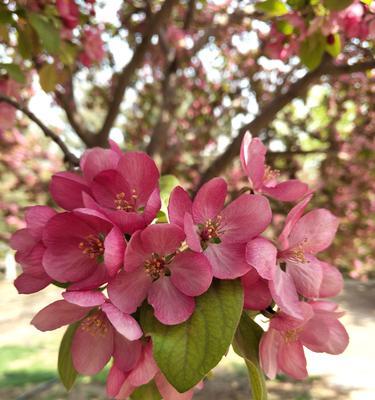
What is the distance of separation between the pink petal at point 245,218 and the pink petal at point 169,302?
0.31 ft

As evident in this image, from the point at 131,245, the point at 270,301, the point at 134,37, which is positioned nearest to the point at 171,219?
the point at 131,245

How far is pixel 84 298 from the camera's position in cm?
51

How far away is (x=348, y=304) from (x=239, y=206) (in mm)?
5187

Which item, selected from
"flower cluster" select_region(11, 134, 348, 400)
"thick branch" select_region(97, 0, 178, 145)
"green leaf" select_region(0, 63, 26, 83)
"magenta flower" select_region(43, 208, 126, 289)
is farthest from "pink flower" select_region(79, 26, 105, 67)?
"magenta flower" select_region(43, 208, 126, 289)

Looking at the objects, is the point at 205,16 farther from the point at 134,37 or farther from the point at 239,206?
the point at 239,206

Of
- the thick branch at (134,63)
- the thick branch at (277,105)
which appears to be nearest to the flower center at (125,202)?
the thick branch at (277,105)

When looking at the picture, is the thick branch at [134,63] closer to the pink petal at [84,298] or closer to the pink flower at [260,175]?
the pink flower at [260,175]

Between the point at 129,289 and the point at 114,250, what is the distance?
0.06m

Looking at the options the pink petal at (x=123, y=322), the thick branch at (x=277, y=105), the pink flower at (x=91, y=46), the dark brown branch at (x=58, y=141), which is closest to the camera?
the pink petal at (x=123, y=322)

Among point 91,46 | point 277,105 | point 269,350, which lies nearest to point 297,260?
point 269,350

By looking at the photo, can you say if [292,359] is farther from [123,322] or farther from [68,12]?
[68,12]

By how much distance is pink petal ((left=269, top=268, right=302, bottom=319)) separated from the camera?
0.54 m

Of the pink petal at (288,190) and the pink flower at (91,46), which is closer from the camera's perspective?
the pink petal at (288,190)

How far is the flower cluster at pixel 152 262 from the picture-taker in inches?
20.6
